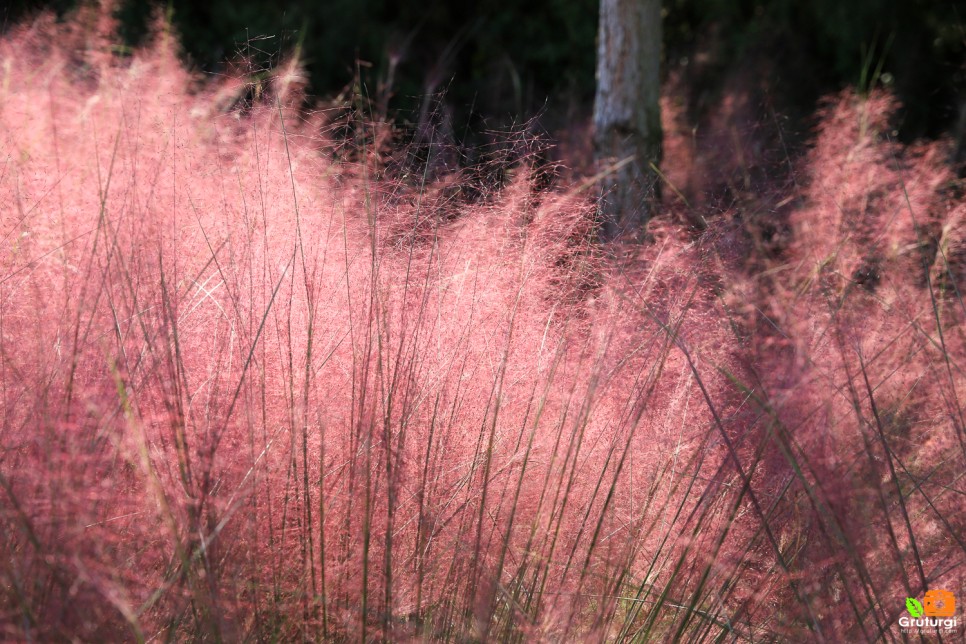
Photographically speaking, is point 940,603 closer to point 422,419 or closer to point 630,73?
point 422,419

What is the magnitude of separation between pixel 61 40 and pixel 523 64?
4.67 m

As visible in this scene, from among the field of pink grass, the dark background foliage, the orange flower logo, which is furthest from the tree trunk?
the orange flower logo

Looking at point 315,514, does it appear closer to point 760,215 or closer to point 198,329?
point 198,329

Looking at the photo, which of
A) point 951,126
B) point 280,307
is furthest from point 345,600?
point 951,126

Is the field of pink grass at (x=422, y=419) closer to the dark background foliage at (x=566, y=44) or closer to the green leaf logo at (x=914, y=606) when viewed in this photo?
the green leaf logo at (x=914, y=606)

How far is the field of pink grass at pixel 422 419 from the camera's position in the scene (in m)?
1.35

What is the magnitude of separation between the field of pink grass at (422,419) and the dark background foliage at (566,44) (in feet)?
12.8

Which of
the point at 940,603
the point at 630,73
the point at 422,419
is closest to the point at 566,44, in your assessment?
the point at 630,73

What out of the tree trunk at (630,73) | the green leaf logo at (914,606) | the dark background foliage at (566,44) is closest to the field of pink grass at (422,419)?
the green leaf logo at (914,606)

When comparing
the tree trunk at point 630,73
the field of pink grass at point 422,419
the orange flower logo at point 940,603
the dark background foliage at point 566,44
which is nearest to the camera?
the field of pink grass at point 422,419

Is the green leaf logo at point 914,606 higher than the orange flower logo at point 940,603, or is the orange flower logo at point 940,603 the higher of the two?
the green leaf logo at point 914,606

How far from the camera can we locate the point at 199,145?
2.17 metres

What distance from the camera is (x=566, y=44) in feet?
24.3

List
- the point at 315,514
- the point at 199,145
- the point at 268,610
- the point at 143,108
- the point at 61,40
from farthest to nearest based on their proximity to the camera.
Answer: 1. the point at 61,40
2. the point at 143,108
3. the point at 199,145
4. the point at 315,514
5. the point at 268,610
